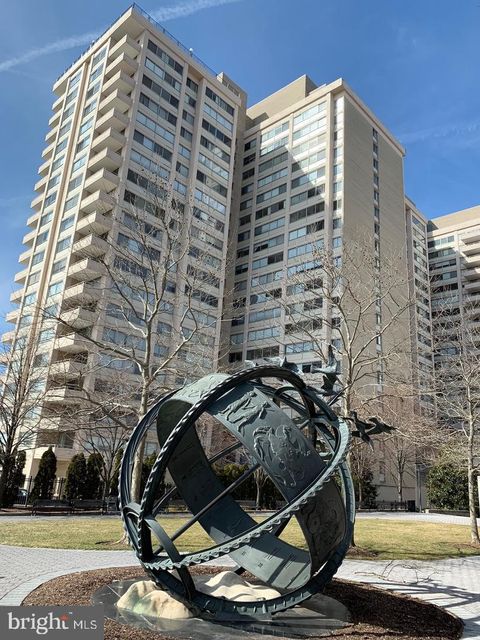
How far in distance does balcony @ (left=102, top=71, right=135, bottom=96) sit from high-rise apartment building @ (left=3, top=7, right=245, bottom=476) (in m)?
0.11

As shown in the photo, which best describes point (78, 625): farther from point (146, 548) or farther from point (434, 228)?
point (434, 228)

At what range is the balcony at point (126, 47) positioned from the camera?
53.8 m

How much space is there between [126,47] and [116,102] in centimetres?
723

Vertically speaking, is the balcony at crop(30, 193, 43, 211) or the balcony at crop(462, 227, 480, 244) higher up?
the balcony at crop(462, 227, 480, 244)

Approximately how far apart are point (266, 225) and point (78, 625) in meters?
63.1

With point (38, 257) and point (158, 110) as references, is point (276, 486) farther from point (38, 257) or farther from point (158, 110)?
point (158, 110)

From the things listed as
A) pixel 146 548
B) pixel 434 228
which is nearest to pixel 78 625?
pixel 146 548

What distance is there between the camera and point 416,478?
56.8 m

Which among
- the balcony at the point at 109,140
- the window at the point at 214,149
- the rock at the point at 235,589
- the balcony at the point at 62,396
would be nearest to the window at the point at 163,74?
the window at the point at 214,149

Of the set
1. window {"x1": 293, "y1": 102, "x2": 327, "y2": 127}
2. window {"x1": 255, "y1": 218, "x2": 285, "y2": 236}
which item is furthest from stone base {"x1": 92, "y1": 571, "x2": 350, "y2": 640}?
window {"x1": 293, "y1": 102, "x2": 327, "y2": 127}

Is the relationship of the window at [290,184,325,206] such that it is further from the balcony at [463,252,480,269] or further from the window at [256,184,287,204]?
the balcony at [463,252,480,269]

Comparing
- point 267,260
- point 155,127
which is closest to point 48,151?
point 155,127

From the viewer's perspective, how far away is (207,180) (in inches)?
2345

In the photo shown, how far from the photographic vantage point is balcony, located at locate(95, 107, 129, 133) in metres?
51.2
